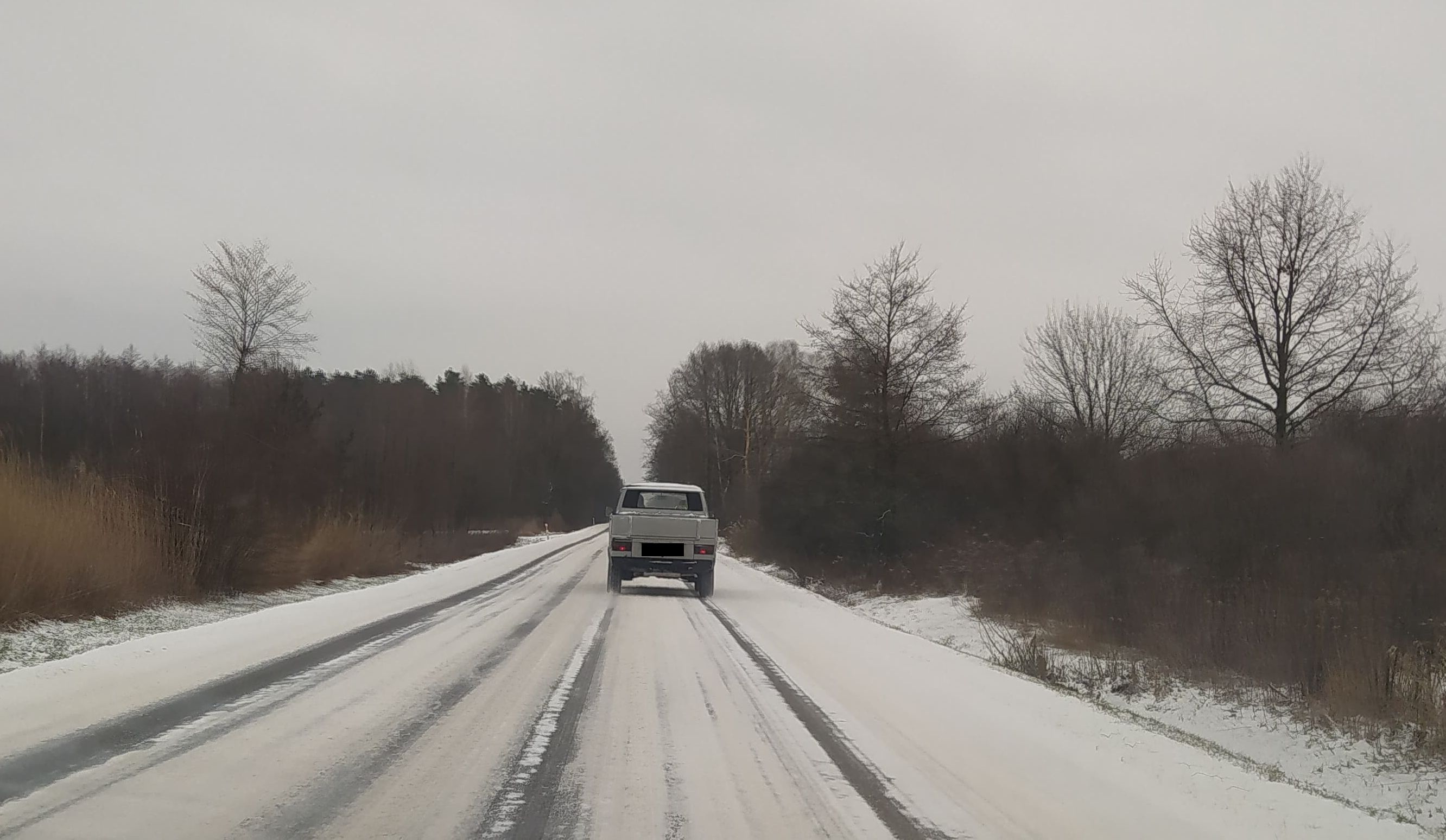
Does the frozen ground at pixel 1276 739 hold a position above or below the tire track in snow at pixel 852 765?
below

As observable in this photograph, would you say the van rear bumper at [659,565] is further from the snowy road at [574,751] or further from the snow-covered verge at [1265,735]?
the snowy road at [574,751]

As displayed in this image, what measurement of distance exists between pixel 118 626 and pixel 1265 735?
1408cm

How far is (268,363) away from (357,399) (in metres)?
56.1

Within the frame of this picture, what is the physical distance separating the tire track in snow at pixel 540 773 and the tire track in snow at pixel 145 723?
8.10 ft

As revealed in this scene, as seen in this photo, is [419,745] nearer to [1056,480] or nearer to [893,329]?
[893,329]

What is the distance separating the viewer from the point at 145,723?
7000mm

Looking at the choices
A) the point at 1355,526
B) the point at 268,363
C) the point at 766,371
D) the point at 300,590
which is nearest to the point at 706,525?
the point at 300,590

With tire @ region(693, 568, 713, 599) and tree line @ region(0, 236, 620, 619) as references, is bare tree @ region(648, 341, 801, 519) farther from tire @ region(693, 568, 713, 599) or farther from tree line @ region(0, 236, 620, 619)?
tire @ region(693, 568, 713, 599)

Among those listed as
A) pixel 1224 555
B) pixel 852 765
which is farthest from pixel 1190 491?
pixel 852 765

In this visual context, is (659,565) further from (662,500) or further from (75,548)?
(75,548)

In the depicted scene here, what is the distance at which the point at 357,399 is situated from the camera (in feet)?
289

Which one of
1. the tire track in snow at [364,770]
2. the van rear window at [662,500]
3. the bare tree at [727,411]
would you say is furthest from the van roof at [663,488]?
the bare tree at [727,411]

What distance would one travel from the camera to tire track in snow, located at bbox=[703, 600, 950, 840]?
5293mm

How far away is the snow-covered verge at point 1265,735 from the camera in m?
8.33
